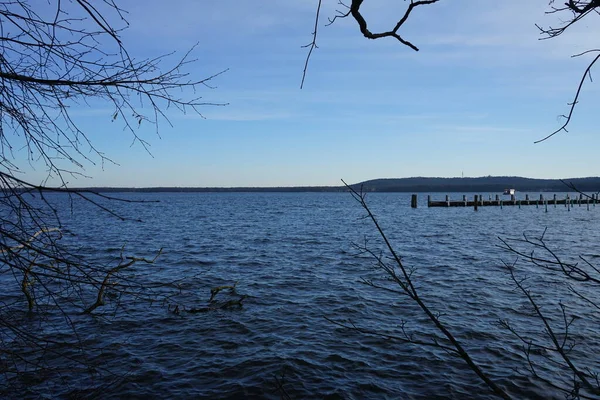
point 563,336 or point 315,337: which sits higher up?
point 563,336

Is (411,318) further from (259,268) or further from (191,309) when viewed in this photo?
(259,268)

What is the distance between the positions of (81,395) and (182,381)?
5.70 ft

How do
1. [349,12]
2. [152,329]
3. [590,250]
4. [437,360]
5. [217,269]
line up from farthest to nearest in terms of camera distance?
[590,250] < [217,269] < [152,329] < [437,360] < [349,12]

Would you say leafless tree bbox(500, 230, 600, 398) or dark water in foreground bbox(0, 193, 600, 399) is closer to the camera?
leafless tree bbox(500, 230, 600, 398)

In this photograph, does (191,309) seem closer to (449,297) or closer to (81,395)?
(81,395)

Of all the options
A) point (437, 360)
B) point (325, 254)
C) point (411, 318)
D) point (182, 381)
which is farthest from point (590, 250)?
point (182, 381)

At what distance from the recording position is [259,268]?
19.5 meters

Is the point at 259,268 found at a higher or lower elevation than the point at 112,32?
lower

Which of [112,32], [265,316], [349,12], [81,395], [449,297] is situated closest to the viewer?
[349,12]

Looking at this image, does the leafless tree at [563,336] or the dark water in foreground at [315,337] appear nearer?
the leafless tree at [563,336]

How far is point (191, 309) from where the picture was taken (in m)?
12.7

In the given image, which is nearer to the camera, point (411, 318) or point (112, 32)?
point (112, 32)

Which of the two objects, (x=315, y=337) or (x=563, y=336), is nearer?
(x=563, y=336)

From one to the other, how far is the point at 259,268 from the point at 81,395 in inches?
478
